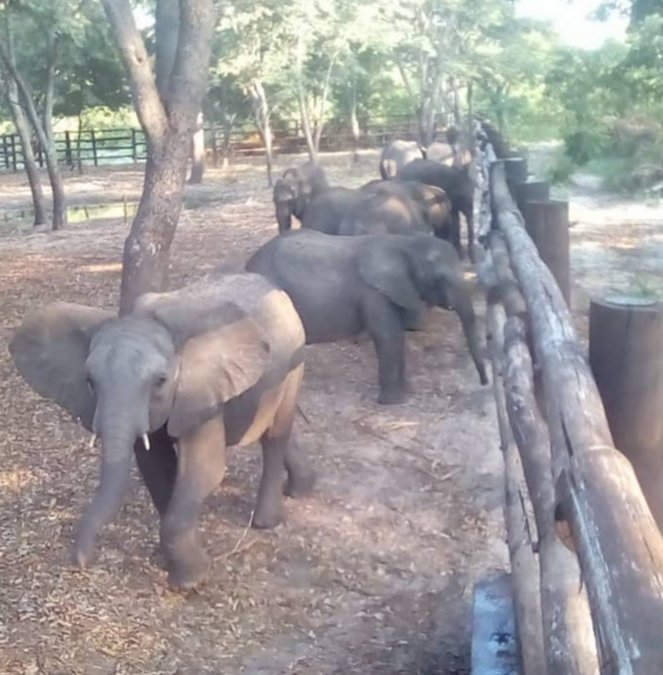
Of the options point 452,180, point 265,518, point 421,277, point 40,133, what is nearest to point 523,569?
point 265,518

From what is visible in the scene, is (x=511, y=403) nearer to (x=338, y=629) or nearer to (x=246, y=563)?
(x=338, y=629)

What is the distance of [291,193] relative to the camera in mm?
11781

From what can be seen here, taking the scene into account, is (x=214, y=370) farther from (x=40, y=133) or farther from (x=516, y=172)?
(x=40, y=133)

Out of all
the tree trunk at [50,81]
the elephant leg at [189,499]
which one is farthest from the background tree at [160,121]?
the tree trunk at [50,81]

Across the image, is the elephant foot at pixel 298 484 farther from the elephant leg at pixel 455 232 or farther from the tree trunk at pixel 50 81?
the tree trunk at pixel 50 81

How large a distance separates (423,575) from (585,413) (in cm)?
257

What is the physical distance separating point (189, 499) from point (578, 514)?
2.68 m

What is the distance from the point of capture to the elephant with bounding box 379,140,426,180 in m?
16.1

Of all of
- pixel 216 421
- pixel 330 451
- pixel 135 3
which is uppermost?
pixel 135 3

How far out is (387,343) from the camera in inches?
276

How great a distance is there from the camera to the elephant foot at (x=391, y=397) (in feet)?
22.8

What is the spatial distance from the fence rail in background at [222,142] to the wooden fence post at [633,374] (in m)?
27.1

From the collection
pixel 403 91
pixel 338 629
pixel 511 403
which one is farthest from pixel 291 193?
pixel 403 91

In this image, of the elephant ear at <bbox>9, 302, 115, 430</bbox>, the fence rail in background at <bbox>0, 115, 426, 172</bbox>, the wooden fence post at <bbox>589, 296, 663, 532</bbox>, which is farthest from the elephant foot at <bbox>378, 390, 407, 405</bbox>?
the fence rail in background at <bbox>0, 115, 426, 172</bbox>
